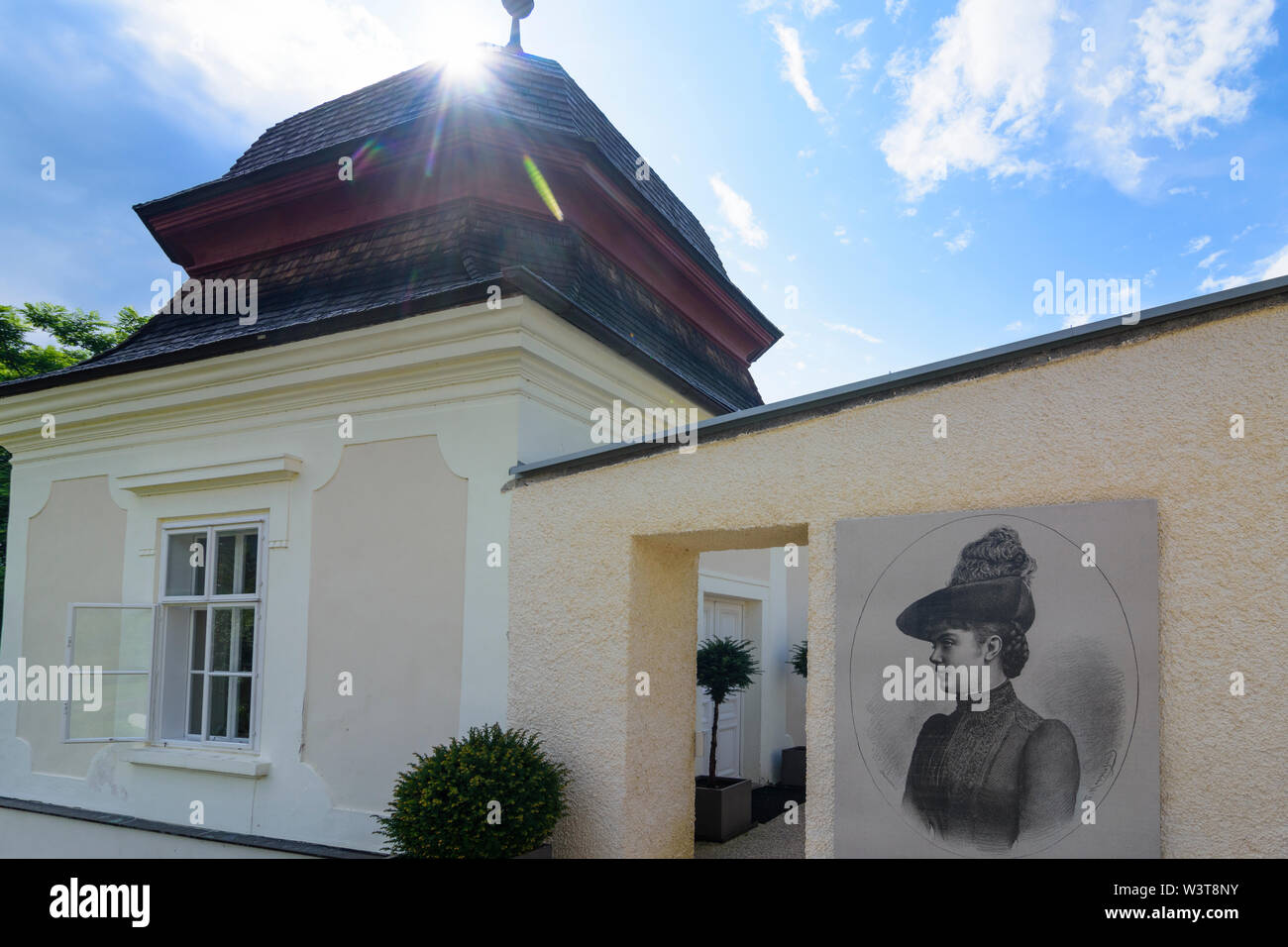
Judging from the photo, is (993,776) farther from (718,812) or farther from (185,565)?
(185,565)

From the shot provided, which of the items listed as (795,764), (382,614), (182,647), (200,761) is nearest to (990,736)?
(382,614)

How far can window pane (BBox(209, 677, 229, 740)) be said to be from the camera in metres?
6.94

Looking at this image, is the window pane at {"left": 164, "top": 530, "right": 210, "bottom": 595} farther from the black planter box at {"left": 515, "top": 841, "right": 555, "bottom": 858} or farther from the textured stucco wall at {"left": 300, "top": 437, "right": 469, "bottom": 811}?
the black planter box at {"left": 515, "top": 841, "right": 555, "bottom": 858}

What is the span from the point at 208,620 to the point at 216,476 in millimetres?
1134

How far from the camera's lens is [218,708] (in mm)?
6980

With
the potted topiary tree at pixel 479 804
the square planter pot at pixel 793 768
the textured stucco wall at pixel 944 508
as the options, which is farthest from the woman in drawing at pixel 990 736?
the square planter pot at pixel 793 768

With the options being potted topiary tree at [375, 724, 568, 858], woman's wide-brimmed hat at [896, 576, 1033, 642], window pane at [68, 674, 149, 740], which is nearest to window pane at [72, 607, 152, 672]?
window pane at [68, 674, 149, 740]

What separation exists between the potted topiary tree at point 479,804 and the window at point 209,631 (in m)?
2.45

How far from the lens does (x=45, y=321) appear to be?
60.5ft

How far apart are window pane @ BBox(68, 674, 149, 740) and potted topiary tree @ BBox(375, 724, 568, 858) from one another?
3.34m

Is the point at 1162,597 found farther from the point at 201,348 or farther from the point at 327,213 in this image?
the point at 327,213

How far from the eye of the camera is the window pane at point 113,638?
7117 mm

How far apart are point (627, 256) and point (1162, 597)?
571 centimetres

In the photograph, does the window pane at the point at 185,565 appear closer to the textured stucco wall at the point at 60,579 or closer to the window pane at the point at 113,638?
the window pane at the point at 113,638
